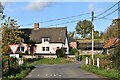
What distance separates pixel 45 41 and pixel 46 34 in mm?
2694

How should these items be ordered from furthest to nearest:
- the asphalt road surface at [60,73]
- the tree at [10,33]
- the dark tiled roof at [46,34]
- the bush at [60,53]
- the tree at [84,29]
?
the tree at [84,29] → the dark tiled roof at [46,34] → the bush at [60,53] → the tree at [10,33] → the asphalt road surface at [60,73]

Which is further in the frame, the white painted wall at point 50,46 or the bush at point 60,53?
the white painted wall at point 50,46

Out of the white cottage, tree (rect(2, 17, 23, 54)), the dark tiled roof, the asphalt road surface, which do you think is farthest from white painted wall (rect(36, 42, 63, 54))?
the asphalt road surface

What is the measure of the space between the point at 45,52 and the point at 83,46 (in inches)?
755

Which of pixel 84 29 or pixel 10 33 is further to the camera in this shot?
pixel 84 29

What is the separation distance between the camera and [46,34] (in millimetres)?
86500

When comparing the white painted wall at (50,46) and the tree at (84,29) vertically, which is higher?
the tree at (84,29)

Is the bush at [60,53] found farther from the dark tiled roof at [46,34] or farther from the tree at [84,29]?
the tree at [84,29]

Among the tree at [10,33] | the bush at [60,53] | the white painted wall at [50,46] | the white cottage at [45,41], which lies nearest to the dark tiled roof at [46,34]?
the white cottage at [45,41]

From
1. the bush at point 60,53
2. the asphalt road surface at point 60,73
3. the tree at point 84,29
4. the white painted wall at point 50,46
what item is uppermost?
the tree at point 84,29

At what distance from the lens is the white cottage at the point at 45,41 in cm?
8256

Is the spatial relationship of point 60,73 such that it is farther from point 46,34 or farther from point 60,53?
point 46,34

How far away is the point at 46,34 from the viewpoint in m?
86.5

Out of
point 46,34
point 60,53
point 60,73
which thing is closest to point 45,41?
point 46,34
